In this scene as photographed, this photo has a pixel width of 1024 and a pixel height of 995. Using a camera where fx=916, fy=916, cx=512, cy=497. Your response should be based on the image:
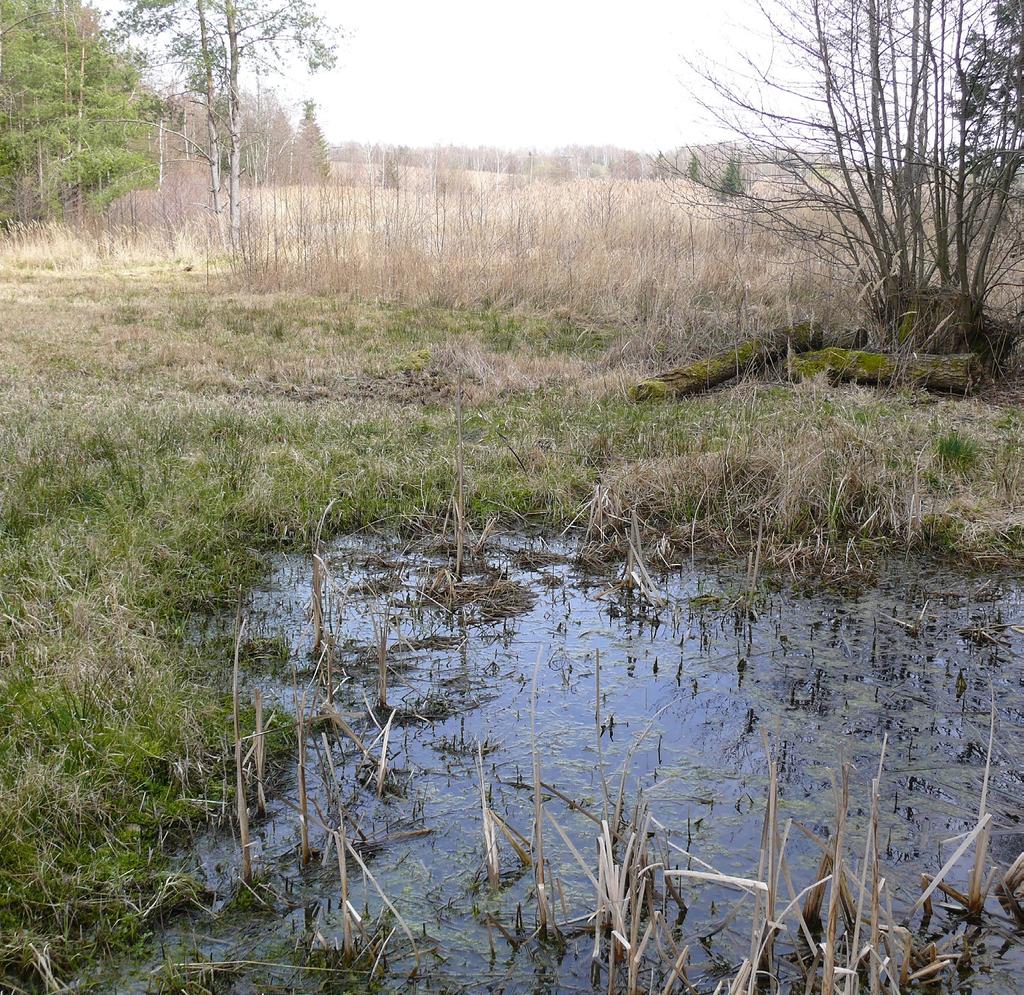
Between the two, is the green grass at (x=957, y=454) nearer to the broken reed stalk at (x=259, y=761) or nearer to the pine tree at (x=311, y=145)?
the broken reed stalk at (x=259, y=761)

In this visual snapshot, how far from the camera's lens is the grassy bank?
2643 mm

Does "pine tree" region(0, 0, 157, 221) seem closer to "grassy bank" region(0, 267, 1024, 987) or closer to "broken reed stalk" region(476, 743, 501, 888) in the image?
"grassy bank" region(0, 267, 1024, 987)

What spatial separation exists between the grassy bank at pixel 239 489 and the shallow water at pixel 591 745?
0.27 metres

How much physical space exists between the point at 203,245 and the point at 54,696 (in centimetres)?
1778

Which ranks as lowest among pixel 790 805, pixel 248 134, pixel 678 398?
pixel 790 805

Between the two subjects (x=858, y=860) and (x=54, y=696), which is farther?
(x=54, y=696)

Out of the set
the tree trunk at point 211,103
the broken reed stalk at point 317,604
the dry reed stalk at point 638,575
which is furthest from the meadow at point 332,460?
the tree trunk at point 211,103

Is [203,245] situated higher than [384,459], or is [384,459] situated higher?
[203,245]

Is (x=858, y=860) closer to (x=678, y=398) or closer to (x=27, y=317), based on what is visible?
(x=678, y=398)

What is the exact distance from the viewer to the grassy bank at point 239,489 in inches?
104

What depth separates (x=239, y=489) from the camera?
5.33 m

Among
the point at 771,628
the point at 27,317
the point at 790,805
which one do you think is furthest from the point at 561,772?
the point at 27,317

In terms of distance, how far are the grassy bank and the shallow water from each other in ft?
0.88

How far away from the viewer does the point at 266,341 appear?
10398 mm
